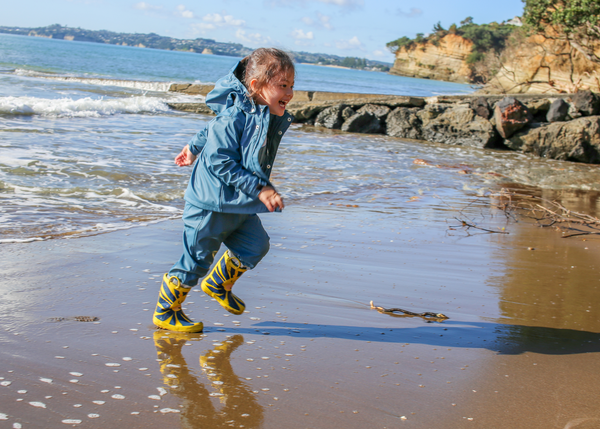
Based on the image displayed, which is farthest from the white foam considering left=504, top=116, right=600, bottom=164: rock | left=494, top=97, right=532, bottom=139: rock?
left=504, top=116, right=600, bottom=164: rock

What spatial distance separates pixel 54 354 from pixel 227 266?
0.92 metres

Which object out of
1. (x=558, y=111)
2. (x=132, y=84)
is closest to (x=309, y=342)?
(x=558, y=111)

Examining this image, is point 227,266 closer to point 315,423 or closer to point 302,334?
point 302,334

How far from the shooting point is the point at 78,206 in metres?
5.16

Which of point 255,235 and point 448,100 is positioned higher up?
point 448,100

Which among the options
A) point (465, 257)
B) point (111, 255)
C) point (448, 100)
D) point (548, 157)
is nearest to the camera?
point (111, 255)

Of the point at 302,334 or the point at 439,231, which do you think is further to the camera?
the point at 439,231

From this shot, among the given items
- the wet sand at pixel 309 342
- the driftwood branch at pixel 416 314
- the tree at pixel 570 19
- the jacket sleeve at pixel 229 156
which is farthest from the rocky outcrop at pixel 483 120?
the jacket sleeve at pixel 229 156

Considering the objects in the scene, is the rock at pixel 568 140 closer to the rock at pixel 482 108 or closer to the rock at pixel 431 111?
the rock at pixel 482 108

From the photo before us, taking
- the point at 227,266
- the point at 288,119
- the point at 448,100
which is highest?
the point at 448,100

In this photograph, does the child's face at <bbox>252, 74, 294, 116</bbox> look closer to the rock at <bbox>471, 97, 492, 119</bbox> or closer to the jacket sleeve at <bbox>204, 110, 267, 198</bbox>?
the jacket sleeve at <bbox>204, 110, 267, 198</bbox>

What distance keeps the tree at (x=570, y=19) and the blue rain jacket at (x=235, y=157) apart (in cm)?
2087

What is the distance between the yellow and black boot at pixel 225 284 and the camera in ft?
8.67

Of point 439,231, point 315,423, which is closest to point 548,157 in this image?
point 439,231
